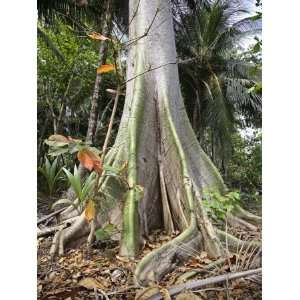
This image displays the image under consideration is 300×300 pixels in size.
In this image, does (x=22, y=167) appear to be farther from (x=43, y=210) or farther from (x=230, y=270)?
(x=230, y=270)

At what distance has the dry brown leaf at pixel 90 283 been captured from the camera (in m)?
2.31

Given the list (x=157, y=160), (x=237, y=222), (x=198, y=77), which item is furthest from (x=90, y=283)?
(x=198, y=77)

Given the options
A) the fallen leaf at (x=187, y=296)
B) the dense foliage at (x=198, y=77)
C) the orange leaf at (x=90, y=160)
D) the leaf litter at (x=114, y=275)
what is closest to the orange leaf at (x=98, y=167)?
the orange leaf at (x=90, y=160)

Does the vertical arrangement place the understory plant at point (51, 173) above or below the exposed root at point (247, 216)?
above

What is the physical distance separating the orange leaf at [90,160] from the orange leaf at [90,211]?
165mm

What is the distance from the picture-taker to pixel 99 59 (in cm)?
244

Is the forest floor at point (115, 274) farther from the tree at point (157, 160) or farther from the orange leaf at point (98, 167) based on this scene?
the orange leaf at point (98, 167)

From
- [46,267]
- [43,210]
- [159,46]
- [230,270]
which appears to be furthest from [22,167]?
[230,270]

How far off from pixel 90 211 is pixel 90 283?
35 centimetres

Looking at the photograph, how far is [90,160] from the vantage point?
235 cm

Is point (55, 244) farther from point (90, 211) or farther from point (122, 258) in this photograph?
point (122, 258)

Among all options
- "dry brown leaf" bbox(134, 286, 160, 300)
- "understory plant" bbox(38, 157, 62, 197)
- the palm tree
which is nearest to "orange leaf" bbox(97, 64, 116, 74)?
the palm tree
